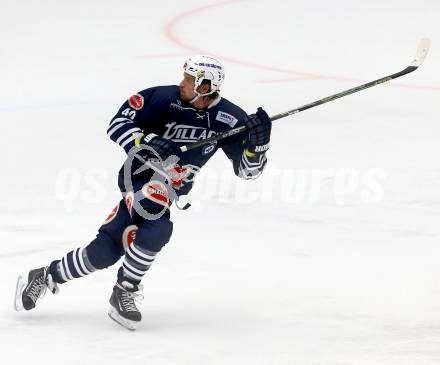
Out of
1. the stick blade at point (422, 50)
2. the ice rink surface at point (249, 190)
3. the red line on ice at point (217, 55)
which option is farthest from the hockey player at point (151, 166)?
the red line on ice at point (217, 55)

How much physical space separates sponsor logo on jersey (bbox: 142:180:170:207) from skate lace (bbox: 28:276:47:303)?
0.73m

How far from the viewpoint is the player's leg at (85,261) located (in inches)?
207

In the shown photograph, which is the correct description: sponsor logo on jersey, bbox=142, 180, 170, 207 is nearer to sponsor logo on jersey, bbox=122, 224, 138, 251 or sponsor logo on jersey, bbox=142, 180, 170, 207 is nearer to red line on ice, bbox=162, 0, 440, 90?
sponsor logo on jersey, bbox=122, 224, 138, 251

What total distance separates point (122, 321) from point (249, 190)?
283 cm

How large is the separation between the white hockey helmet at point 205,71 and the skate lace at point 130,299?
3.46ft

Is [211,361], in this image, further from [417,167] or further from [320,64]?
[320,64]

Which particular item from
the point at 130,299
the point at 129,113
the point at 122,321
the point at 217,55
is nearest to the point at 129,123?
the point at 129,113

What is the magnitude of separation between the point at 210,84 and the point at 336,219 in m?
2.11

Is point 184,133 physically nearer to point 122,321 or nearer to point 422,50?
point 122,321

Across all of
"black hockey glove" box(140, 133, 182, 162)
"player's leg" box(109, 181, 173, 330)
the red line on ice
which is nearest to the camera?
"player's leg" box(109, 181, 173, 330)

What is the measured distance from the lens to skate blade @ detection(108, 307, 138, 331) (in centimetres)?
513

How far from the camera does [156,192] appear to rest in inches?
207

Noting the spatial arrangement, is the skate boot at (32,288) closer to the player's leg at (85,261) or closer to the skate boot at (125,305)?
the player's leg at (85,261)

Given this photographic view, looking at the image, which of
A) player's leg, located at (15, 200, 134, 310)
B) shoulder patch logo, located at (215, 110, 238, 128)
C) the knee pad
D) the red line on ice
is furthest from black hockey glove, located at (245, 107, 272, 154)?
the red line on ice
